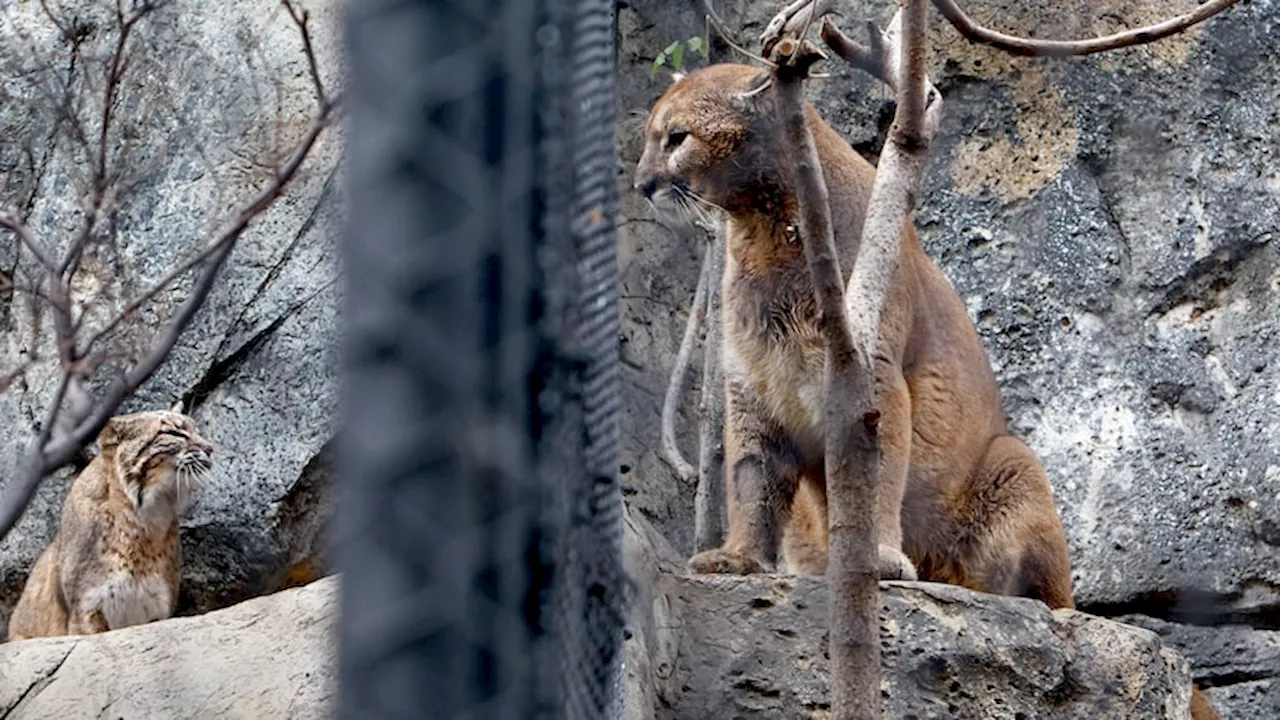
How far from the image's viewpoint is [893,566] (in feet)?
17.0

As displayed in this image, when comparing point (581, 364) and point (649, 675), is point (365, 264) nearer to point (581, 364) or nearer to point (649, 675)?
point (581, 364)

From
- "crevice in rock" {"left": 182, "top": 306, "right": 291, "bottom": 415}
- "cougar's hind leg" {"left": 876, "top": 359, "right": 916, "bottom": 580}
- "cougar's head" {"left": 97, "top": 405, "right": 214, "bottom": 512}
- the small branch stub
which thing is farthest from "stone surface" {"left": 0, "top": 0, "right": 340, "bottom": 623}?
the small branch stub

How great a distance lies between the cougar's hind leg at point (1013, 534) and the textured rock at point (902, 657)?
0.47 metres

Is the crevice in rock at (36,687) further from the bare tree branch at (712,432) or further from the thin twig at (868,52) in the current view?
the thin twig at (868,52)

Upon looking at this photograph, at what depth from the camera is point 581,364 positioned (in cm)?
134

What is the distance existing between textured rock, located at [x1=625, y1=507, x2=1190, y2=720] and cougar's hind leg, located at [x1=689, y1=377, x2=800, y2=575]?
48 centimetres

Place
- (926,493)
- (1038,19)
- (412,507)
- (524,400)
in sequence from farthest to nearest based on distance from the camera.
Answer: (1038,19) → (926,493) → (524,400) → (412,507)

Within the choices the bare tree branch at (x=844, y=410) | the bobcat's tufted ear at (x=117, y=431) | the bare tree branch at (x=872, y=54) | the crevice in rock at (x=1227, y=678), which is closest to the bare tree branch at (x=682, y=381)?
the crevice in rock at (x=1227, y=678)

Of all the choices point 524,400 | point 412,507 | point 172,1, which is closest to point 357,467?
point 412,507

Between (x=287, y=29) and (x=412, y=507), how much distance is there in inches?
297

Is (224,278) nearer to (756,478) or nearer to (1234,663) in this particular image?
(756,478)

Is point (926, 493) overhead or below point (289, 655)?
overhead

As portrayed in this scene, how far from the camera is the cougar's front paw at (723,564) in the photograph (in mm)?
5492

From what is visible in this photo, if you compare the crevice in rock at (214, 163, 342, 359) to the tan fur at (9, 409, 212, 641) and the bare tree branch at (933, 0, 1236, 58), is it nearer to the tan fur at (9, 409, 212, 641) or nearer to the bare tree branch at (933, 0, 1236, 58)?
the tan fur at (9, 409, 212, 641)
